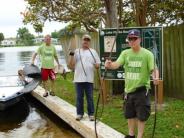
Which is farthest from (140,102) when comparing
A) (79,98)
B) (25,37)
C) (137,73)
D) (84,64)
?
(25,37)

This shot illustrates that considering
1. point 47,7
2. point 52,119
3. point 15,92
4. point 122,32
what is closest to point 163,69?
point 122,32

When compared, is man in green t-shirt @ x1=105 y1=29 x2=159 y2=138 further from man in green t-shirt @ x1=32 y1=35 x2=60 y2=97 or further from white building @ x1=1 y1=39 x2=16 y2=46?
white building @ x1=1 y1=39 x2=16 y2=46

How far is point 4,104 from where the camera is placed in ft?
40.9

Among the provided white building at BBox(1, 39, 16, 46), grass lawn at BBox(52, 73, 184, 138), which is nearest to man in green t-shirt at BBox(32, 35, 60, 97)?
grass lawn at BBox(52, 73, 184, 138)

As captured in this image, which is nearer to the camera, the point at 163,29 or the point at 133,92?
the point at 133,92

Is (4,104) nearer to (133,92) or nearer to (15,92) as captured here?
(15,92)

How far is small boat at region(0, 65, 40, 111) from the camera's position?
1262cm

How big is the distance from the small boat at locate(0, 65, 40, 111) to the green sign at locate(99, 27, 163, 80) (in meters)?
2.50

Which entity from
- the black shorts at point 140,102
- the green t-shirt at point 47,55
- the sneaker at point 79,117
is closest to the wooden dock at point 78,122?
the sneaker at point 79,117

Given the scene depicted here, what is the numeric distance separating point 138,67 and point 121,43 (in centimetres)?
473

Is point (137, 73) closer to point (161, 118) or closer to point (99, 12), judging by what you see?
point (161, 118)

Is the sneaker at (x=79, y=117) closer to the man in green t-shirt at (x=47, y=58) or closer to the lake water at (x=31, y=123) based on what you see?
the lake water at (x=31, y=123)

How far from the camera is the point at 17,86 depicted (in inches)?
555

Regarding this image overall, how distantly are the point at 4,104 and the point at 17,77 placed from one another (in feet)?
10.4
